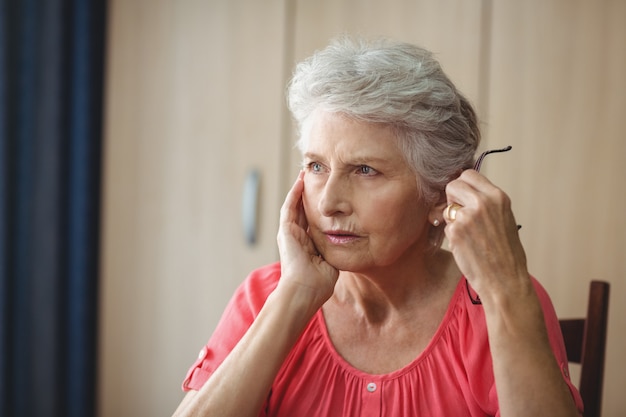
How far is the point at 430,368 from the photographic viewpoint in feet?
4.91

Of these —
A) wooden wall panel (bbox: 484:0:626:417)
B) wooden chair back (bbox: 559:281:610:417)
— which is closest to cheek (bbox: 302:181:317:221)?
A: wooden chair back (bbox: 559:281:610:417)

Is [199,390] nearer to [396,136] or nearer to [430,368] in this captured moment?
[430,368]

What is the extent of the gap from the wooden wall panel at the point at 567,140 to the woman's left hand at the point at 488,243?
1.28 meters

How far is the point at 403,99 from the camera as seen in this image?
4.71 ft

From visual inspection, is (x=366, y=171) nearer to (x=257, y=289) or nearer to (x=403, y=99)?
(x=403, y=99)

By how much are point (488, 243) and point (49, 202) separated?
205 centimetres

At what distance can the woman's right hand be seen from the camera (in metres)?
1.50

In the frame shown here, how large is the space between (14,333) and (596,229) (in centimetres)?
231

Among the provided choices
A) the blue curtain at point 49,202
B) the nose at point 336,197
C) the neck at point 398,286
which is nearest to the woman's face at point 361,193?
the nose at point 336,197

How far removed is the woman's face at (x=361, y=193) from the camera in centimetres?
146

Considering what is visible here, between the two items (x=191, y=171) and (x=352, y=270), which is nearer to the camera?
(x=352, y=270)

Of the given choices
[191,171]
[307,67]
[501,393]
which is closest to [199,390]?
[501,393]

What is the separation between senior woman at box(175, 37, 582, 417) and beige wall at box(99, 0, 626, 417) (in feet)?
3.33

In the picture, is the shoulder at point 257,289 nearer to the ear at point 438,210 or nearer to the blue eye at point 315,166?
the blue eye at point 315,166
